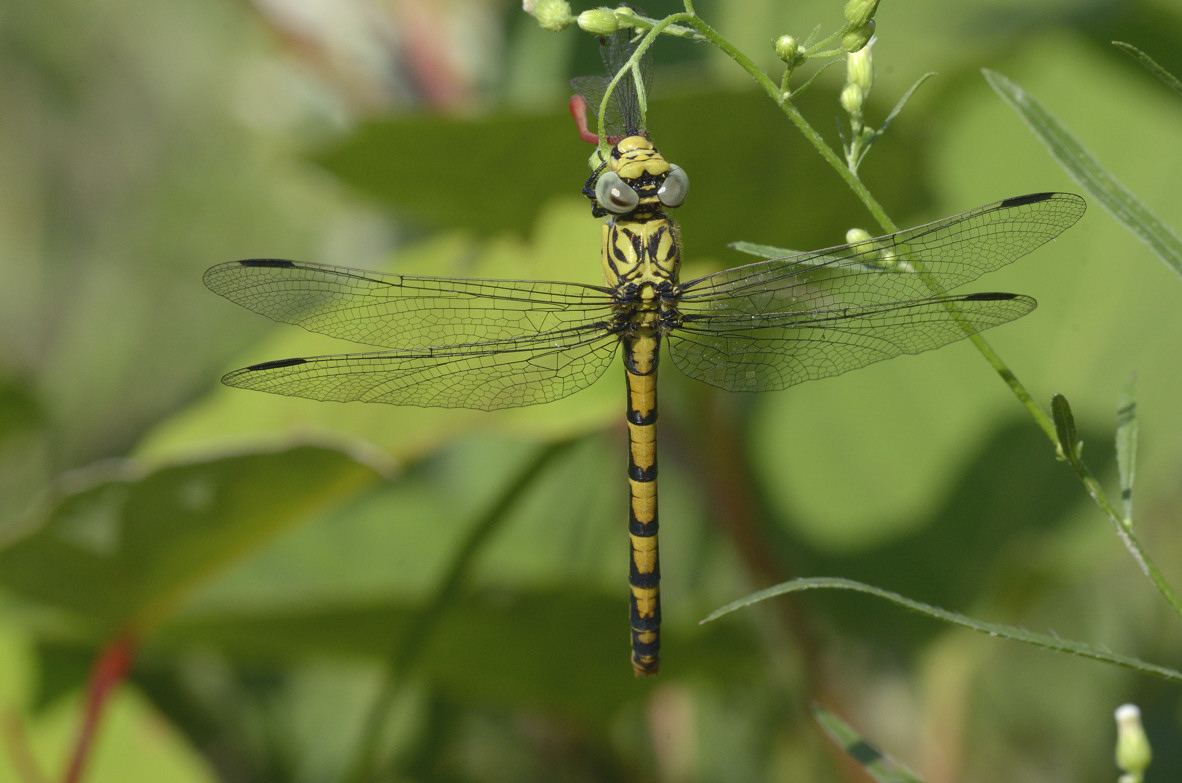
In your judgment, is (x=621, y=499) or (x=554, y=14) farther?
(x=621, y=499)

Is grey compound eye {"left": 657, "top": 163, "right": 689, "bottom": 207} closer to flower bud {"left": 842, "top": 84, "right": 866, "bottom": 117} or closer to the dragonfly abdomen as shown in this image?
the dragonfly abdomen

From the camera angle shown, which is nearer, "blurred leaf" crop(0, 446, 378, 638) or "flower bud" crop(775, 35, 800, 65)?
"flower bud" crop(775, 35, 800, 65)

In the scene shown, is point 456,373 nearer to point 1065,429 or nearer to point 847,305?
point 847,305

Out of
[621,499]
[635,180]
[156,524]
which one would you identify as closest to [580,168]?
[635,180]

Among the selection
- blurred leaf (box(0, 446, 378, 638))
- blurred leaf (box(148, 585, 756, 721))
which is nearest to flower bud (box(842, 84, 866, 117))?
blurred leaf (box(0, 446, 378, 638))

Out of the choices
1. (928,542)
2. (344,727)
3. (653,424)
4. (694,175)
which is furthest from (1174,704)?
(344,727)

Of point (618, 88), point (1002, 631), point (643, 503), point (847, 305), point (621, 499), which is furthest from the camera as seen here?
point (621, 499)

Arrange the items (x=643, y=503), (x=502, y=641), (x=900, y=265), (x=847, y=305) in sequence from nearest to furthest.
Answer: (x=900, y=265), (x=847, y=305), (x=643, y=503), (x=502, y=641)
